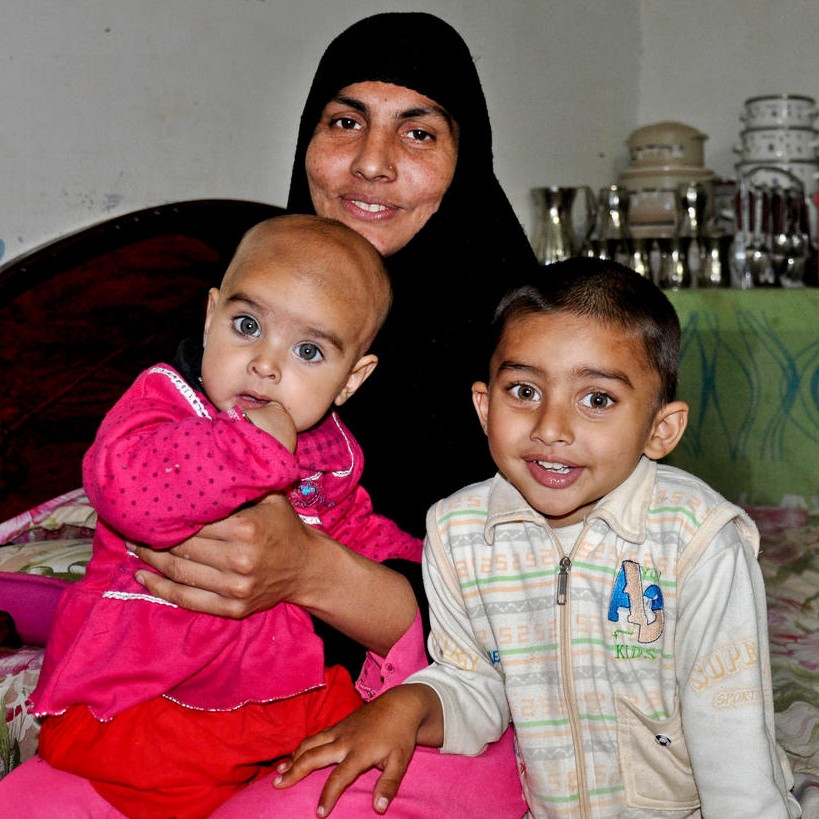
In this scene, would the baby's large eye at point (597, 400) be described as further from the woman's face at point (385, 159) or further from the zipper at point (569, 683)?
the woman's face at point (385, 159)

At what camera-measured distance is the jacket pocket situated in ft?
4.20

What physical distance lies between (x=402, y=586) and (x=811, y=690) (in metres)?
0.77

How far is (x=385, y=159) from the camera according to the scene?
1634 mm

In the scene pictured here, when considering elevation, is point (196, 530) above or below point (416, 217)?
below

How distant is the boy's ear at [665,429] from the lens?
1341 millimetres

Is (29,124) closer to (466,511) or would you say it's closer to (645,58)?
(466,511)

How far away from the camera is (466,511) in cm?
141

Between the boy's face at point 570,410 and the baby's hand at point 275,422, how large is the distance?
0.88 feet

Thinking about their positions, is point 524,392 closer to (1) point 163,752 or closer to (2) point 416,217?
(2) point 416,217

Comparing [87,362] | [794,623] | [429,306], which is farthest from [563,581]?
[87,362]

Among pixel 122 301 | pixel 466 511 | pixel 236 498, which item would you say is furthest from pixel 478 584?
pixel 122 301

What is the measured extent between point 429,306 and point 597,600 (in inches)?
24.4

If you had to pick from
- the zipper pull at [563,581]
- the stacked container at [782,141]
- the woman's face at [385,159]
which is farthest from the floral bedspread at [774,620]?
the stacked container at [782,141]

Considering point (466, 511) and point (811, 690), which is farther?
point (811, 690)
